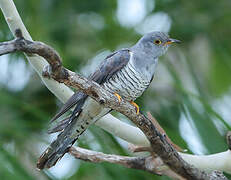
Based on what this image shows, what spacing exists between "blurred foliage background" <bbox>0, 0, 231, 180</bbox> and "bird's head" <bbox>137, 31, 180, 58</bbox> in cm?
13

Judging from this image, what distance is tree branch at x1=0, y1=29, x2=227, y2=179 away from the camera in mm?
1281

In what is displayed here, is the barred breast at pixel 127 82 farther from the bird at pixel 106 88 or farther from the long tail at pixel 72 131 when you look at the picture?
the long tail at pixel 72 131

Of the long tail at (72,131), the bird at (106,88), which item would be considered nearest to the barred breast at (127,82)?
the bird at (106,88)

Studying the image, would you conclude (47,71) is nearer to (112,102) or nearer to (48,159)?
(112,102)

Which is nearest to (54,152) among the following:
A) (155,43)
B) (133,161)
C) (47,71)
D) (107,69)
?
(133,161)

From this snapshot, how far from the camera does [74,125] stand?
199 centimetres

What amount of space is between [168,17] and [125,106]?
91.7 inches

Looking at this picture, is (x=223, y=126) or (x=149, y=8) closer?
Result: (x=223, y=126)

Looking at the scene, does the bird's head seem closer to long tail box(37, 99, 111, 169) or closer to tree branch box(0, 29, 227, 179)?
long tail box(37, 99, 111, 169)

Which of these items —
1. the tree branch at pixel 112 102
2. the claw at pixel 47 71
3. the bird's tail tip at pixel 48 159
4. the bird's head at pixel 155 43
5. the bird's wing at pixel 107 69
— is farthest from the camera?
the bird's head at pixel 155 43

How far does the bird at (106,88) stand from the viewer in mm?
1879

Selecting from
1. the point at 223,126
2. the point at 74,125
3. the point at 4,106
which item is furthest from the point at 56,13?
the point at 223,126

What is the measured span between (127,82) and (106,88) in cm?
11

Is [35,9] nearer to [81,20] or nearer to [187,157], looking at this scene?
[81,20]
